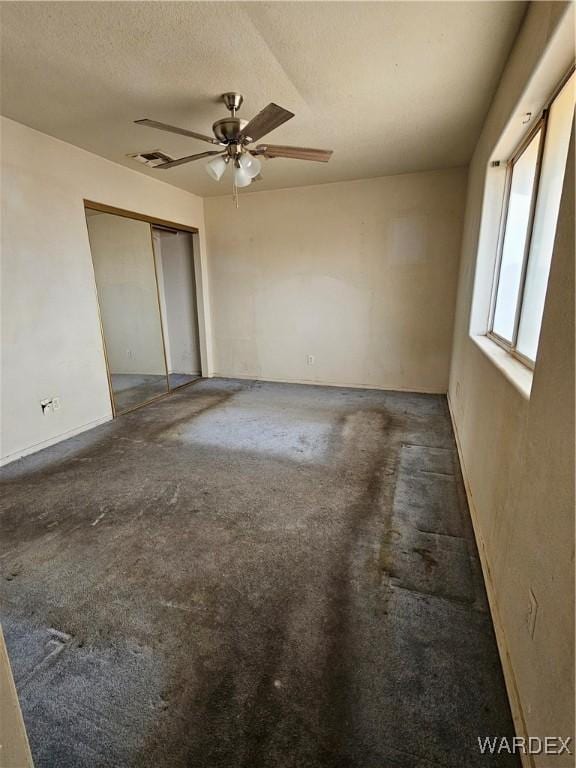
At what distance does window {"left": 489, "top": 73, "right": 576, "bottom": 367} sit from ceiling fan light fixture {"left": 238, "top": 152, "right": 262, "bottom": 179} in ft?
5.59

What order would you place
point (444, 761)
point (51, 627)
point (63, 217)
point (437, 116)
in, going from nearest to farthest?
point (444, 761) < point (51, 627) < point (437, 116) < point (63, 217)

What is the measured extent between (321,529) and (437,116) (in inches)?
122

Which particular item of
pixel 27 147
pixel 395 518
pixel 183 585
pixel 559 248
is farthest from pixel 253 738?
pixel 27 147

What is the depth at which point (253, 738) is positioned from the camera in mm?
1086

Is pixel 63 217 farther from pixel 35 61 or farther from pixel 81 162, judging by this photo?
pixel 35 61

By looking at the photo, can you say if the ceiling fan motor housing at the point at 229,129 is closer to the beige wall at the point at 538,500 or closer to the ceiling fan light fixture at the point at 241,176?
the ceiling fan light fixture at the point at 241,176

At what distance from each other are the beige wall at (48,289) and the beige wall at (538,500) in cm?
341

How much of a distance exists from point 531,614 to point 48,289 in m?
3.78

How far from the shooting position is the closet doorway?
4621 millimetres

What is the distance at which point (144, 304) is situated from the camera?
4.88m

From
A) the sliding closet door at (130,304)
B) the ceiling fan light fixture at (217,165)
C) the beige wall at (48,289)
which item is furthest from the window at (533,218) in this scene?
the sliding closet door at (130,304)

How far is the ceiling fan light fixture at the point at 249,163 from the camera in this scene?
243 centimetres

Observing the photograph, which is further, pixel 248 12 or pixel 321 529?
pixel 321 529

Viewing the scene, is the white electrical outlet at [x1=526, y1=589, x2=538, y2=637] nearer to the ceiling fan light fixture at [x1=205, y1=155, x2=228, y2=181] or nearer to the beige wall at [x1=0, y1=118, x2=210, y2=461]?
the ceiling fan light fixture at [x1=205, y1=155, x2=228, y2=181]
